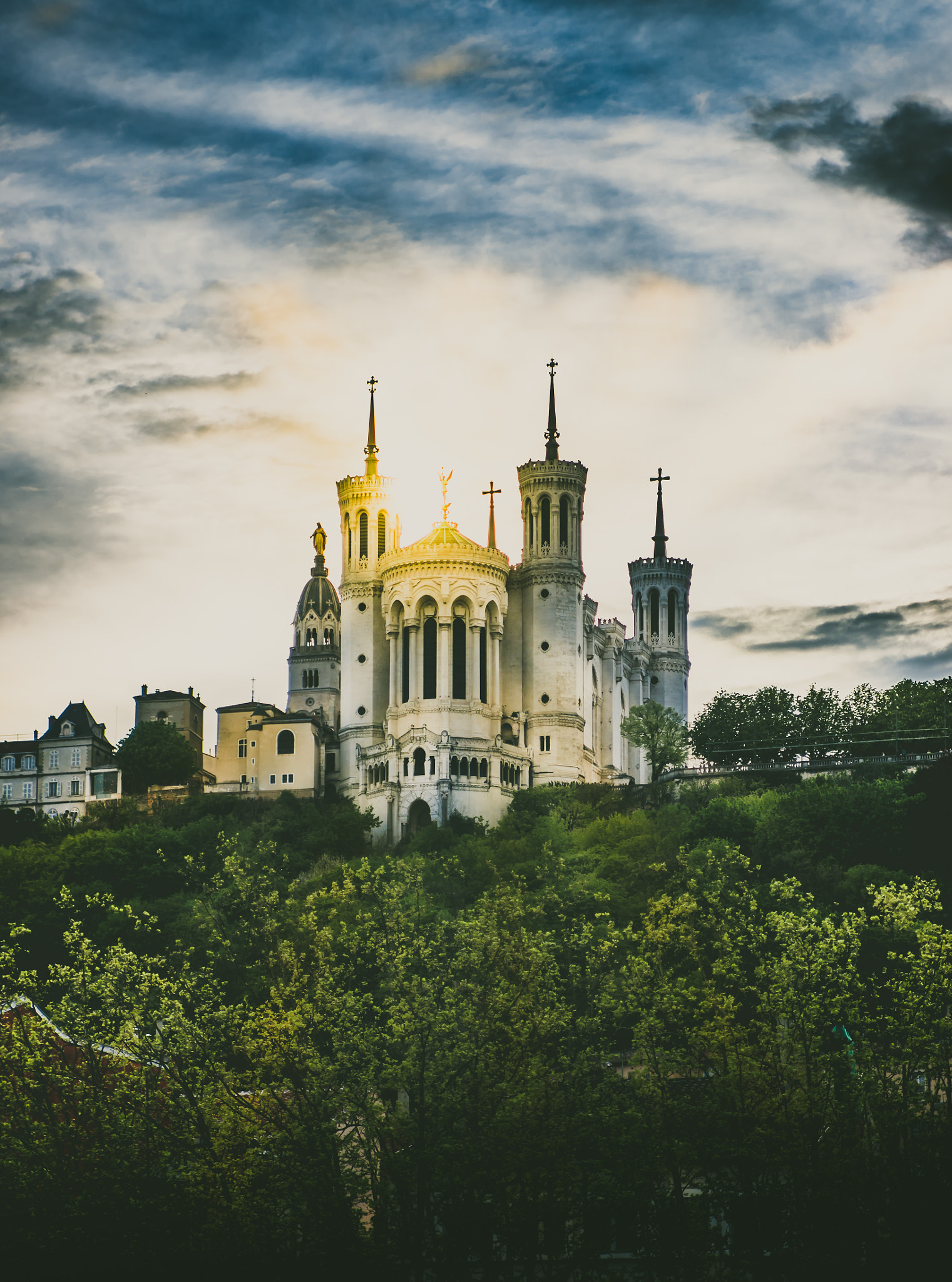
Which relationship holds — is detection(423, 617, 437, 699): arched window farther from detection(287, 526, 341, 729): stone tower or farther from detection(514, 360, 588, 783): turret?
detection(287, 526, 341, 729): stone tower

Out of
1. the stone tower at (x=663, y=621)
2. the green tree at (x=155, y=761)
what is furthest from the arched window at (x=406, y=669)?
the stone tower at (x=663, y=621)

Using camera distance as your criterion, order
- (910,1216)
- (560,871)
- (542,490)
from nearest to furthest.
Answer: (910,1216) → (560,871) → (542,490)

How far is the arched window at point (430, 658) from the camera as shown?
4469 inches

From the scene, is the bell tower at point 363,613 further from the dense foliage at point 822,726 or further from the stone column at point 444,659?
the dense foliage at point 822,726

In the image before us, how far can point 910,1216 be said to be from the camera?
134 ft

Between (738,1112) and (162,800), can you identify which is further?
(162,800)

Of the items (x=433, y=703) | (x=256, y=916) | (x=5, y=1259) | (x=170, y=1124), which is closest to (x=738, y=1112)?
(x=170, y=1124)

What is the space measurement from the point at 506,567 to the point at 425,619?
22.8 feet

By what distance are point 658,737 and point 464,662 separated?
18.3m

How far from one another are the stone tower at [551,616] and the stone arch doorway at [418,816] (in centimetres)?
924

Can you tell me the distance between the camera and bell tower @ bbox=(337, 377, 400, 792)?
117 meters

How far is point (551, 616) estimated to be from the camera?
390 ft

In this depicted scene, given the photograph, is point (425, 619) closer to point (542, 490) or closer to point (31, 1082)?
point (542, 490)

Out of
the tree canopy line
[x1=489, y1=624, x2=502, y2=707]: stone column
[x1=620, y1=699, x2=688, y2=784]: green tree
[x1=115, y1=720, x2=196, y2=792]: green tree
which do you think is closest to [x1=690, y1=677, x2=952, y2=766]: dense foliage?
[x1=620, y1=699, x2=688, y2=784]: green tree
